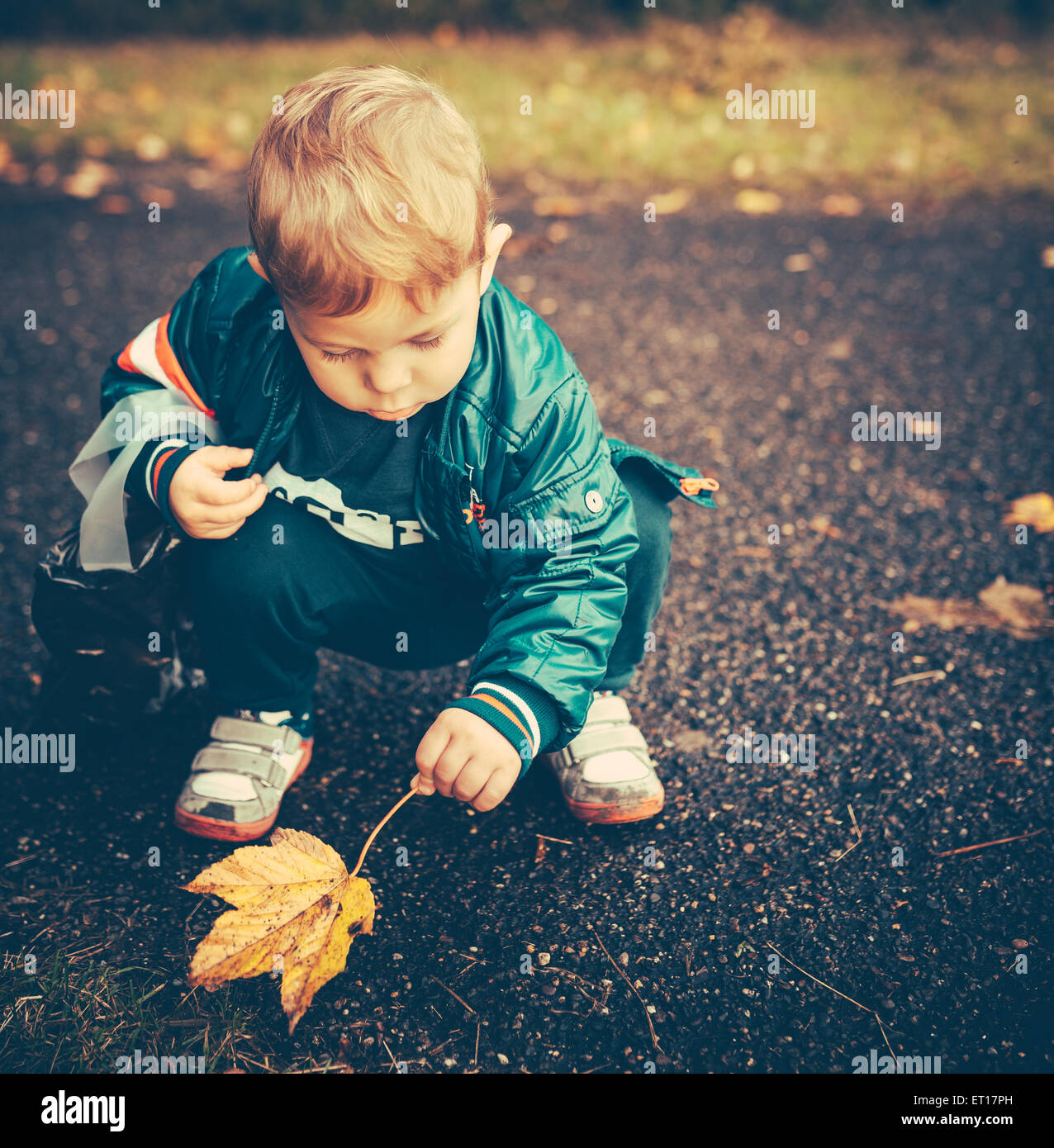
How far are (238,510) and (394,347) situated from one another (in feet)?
1.24

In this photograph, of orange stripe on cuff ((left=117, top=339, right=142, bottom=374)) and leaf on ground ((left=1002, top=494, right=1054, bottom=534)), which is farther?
leaf on ground ((left=1002, top=494, right=1054, bottom=534))

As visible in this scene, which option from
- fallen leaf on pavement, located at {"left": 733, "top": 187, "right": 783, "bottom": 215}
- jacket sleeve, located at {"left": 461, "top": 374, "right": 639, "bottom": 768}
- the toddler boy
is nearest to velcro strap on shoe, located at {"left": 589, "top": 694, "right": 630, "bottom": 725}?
the toddler boy

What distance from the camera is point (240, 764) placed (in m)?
1.63

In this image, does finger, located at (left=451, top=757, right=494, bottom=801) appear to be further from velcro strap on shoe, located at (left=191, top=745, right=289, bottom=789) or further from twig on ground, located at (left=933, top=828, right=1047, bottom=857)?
twig on ground, located at (left=933, top=828, right=1047, bottom=857)

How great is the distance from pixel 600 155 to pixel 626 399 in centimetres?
202

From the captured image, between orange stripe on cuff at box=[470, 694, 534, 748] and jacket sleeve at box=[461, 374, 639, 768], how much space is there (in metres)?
0.01

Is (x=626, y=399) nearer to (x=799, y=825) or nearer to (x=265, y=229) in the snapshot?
(x=799, y=825)

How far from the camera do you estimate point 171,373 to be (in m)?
1.52

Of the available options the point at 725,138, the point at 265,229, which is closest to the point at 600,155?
the point at 725,138

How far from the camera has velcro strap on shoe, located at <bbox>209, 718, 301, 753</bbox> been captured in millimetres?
1661

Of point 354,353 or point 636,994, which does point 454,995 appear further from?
point 354,353


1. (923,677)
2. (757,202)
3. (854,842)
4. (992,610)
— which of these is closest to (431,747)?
(854,842)

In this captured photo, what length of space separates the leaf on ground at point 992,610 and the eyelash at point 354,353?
4.24 feet

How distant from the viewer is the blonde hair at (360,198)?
3.85 feet
